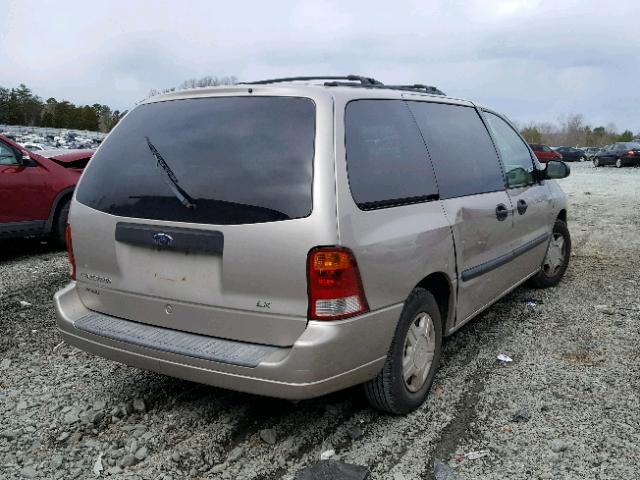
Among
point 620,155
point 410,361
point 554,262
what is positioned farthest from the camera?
point 620,155

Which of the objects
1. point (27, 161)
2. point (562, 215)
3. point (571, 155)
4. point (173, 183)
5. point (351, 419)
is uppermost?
point (173, 183)

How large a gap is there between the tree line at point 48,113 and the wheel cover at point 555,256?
343 ft

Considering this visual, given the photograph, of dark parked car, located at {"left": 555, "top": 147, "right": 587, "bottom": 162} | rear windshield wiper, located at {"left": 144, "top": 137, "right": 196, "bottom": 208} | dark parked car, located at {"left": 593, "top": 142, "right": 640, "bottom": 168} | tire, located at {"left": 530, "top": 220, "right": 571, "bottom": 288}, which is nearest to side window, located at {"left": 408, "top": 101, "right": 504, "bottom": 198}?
rear windshield wiper, located at {"left": 144, "top": 137, "right": 196, "bottom": 208}

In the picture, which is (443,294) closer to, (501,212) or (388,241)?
(388,241)

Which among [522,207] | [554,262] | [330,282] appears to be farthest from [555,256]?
[330,282]

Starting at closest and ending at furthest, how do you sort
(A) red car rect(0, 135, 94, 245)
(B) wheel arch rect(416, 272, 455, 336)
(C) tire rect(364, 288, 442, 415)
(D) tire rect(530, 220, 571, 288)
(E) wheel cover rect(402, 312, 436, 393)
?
(C) tire rect(364, 288, 442, 415), (E) wheel cover rect(402, 312, 436, 393), (B) wheel arch rect(416, 272, 455, 336), (D) tire rect(530, 220, 571, 288), (A) red car rect(0, 135, 94, 245)

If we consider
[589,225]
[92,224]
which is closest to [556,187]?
[92,224]

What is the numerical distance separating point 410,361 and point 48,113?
12511 cm

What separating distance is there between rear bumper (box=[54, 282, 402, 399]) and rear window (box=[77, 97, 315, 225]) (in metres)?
0.58

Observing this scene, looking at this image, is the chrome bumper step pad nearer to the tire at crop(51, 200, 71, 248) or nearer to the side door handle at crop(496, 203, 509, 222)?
the side door handle at crop(496, 203, 509, 222)

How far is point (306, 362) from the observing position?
270cm

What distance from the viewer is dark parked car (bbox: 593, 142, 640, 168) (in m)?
36.2

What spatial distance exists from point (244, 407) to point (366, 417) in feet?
2.33

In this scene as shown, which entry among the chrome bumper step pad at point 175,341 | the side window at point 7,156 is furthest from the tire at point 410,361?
the side window at point 7,156
